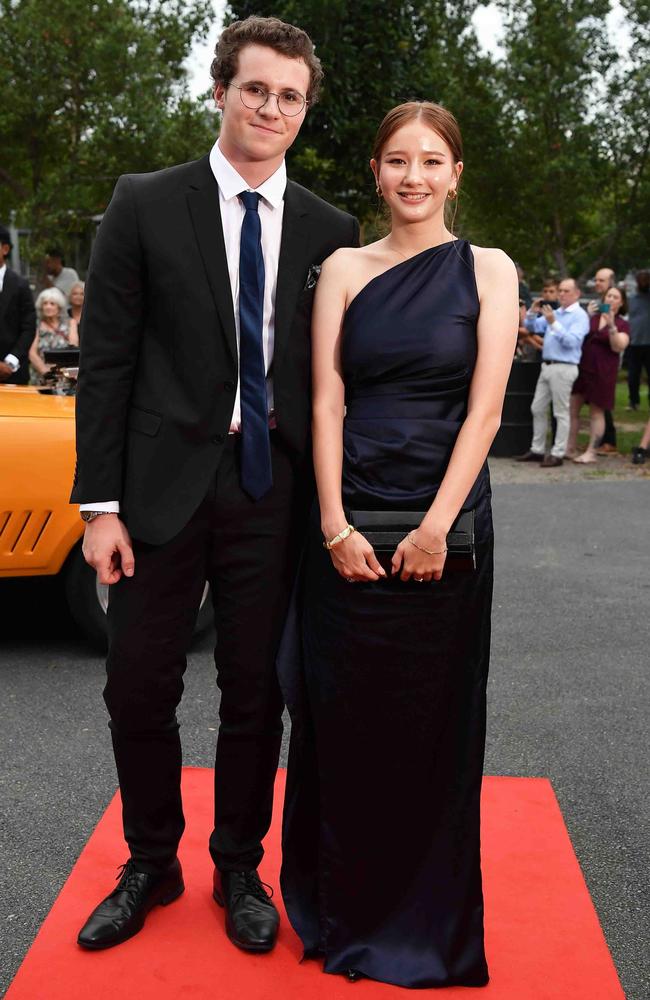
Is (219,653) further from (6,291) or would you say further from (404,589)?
(6,291)

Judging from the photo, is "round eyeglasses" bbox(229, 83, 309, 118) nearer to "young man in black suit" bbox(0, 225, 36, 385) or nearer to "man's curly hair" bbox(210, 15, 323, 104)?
"man's curly hair" bbox(210, 15, 323, 104)

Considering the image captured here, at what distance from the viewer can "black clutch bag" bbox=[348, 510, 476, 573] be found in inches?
90.3

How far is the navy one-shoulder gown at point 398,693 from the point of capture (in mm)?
2293

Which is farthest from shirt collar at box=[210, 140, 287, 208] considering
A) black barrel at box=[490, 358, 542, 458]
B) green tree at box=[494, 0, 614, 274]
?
green tree at box=[494, 0, 614, 274]

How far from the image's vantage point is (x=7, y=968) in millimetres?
2516

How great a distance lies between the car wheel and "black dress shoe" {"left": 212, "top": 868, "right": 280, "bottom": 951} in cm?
192

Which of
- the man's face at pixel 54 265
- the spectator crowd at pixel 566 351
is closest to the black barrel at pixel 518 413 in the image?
the spectator crowd at pixel 566 351

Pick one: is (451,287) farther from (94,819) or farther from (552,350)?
(552,350)

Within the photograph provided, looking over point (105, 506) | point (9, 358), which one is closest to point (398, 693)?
point (105, 506)

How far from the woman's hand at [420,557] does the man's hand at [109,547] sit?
2.12 ft

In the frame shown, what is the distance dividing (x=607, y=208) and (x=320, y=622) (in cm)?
2097

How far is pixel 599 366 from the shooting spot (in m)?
10.9

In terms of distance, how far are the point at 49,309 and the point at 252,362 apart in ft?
25.6

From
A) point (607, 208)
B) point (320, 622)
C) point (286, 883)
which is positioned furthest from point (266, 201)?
point (607, 208)
